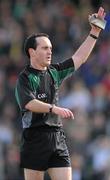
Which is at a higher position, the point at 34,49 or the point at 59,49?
the point at 59,49

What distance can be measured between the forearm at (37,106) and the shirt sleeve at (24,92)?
0.06m

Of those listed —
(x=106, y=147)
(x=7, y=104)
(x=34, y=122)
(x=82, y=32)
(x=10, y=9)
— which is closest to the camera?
(x=34, y=122)

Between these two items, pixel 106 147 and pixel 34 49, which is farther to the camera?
pixel 106 147

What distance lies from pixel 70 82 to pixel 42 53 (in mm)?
7360

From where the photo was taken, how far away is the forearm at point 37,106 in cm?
912

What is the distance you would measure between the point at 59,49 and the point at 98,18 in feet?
27.1

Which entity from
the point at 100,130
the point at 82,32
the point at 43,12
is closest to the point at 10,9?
the point at 43,12

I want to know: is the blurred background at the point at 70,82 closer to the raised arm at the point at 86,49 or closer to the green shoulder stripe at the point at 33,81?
the raised arm at the point at 86,49

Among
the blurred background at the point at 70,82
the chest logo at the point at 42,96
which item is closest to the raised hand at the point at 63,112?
the chest logo at the point at 42,96

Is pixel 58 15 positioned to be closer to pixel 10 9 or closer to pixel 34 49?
pixel 10 9

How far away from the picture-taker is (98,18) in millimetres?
9930

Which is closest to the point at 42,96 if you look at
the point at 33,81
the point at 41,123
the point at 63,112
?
the point at 33,81

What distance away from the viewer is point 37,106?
30.1 ft

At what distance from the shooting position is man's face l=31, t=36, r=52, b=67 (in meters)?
9.50
